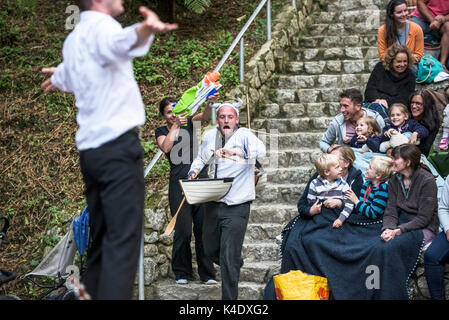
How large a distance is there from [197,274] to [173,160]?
46.2 inches

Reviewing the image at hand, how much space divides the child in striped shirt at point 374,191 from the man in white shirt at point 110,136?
2974mm

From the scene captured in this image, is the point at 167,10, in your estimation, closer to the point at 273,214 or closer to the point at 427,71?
the point at 427,71

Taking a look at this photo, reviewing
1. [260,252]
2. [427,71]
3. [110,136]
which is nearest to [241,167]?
[260,252]

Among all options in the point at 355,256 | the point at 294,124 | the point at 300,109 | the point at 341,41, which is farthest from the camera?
the point at 341,41

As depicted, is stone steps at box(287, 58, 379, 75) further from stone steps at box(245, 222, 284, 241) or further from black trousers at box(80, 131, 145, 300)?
black trousers at box(80, 131, 145, 300)

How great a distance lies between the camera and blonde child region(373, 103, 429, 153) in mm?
6812

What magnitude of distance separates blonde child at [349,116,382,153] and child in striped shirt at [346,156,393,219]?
726 millimetres

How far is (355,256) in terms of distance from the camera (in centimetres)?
573

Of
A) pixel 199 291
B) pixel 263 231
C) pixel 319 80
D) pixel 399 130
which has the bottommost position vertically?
pixel 199 291

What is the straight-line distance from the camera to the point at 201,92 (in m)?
5.93

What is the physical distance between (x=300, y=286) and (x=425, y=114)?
2.61 metres

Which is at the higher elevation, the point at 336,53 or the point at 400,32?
the point at 400,32

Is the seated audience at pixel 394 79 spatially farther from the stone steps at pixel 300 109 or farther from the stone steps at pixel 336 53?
the stone steps at pixel 336 53

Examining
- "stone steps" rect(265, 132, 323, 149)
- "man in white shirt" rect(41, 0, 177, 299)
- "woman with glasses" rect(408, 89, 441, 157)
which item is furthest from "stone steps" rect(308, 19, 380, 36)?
"man in white shirt" rect(41, 0, 177, 299)
